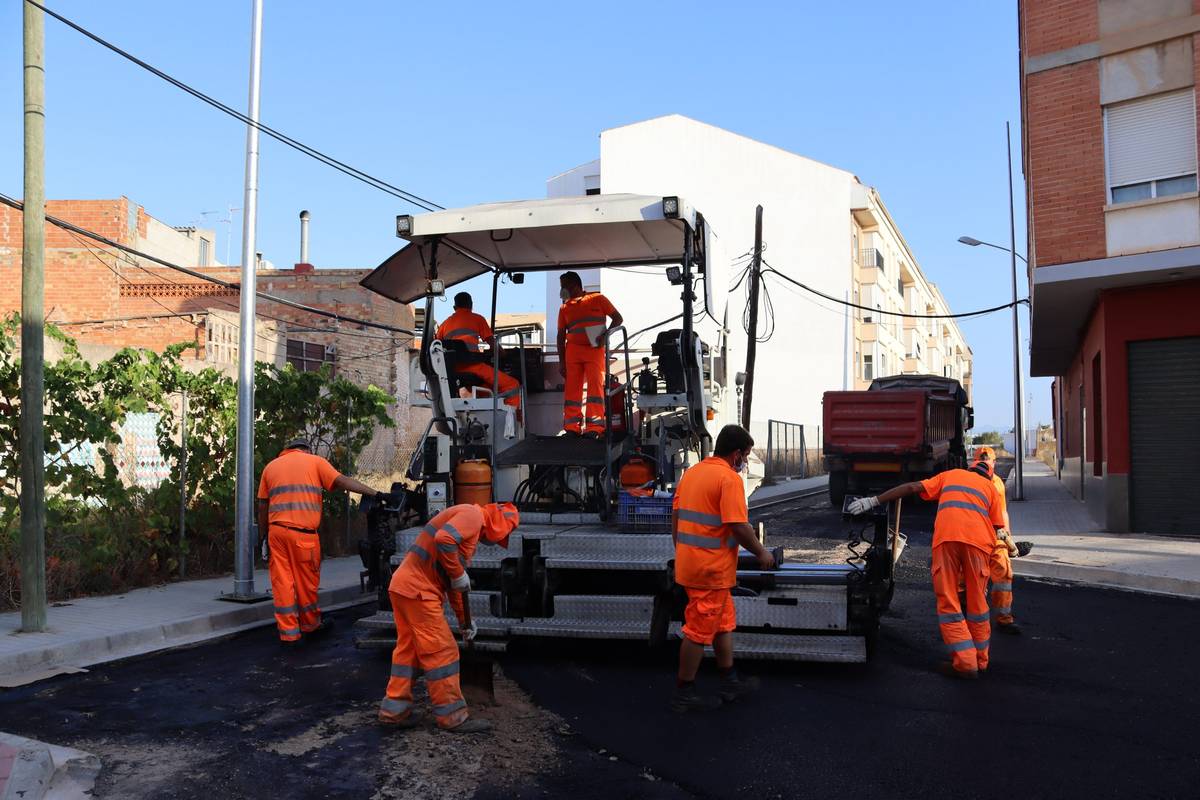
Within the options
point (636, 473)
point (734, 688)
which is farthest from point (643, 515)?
point (734, 688)

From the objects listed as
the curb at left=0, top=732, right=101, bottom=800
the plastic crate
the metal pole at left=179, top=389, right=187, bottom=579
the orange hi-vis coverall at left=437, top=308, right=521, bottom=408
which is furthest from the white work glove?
the metal pole at left=179, top=389, right=187, bottom=579

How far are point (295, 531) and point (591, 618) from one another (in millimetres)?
2469

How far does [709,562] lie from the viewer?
557 centimetres

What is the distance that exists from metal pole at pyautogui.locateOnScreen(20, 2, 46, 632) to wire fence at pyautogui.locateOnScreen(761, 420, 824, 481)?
21955mm

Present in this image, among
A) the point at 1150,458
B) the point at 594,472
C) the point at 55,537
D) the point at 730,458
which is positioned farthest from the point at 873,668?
the point at 1150,458

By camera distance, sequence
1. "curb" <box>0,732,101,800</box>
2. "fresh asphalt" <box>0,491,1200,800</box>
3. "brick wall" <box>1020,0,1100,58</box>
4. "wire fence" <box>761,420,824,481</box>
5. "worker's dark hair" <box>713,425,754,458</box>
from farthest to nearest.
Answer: "wire fence" <box>761,420,824,481</box> < "brick wall" <box>1020,0,1100,58</box> < "worker's dark hair" <box>713,425,754,458</box> < "fresh asphalt" <box>0,491,1200,800</box> < "curb" <box>0,732,101,800</box>

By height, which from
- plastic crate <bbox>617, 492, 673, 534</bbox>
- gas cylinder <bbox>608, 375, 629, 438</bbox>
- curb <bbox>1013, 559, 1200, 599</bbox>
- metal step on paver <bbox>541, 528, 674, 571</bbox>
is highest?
gas cylinder <bbox>608, 375, 629, 438</bbox>

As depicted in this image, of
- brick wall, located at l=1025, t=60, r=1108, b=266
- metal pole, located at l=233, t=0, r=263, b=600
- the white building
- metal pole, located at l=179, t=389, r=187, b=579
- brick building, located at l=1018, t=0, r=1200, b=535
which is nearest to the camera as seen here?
metal pole, located at l=233, t=0, r=263, b=600

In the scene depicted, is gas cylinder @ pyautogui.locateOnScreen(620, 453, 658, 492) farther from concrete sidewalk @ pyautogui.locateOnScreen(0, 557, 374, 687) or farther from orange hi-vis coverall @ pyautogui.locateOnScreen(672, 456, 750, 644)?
concrete sidewalk @ pyautogui.locateOnScreen(0, 557, 374, 687)

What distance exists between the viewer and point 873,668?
256 inches

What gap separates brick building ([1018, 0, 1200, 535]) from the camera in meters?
14.3

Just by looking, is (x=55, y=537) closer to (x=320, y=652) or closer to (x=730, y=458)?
(x=320, y=652)

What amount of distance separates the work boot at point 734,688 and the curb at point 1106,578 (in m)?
6.23

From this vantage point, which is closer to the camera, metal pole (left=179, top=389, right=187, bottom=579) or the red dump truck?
metal pole (left=179, top=389, right=187, bottom=579)
